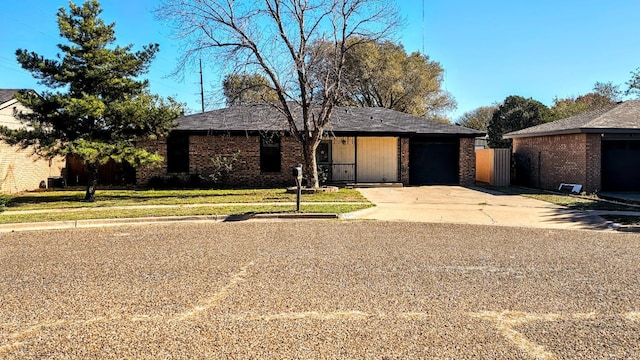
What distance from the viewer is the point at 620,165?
17.2m

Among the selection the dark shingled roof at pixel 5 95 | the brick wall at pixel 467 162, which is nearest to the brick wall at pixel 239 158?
the dark shingled roof at pixel 5 95

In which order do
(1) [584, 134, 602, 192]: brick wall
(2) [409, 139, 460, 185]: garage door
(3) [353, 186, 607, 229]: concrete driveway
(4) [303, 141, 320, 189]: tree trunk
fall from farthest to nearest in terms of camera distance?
(2) [409, 139, 460, 185]: garage door < (4) [303, 141, 320, 189]: tree trunk < (1) [584, 134, 602, 192]: brick wall < (3) [353, 186, 607, 229]: concrete driveway

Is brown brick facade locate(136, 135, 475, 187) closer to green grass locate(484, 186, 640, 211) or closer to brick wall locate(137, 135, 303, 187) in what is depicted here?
brick wall locate(137, 135, 303, 187)

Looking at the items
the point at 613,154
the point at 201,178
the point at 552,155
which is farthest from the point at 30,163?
the point at 613,154

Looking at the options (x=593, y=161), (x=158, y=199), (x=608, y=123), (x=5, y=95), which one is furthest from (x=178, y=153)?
(x=608, y=123)

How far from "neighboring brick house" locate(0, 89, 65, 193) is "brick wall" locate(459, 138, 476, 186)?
17610mm

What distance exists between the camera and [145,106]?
583 inches

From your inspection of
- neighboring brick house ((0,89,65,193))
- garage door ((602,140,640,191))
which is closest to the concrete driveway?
garage door ((602,140,640,191))

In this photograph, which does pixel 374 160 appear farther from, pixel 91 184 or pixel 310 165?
pixel 91 184

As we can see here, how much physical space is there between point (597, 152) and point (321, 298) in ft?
51.6

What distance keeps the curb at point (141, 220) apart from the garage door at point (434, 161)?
38.2 ft

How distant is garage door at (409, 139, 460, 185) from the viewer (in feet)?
71.2

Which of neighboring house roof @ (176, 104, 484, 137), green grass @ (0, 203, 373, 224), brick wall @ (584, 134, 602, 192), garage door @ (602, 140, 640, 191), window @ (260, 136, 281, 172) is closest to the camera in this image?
green grass @ (0, 203, 373, 224)

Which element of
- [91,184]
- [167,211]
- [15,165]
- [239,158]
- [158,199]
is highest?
[239,158]
